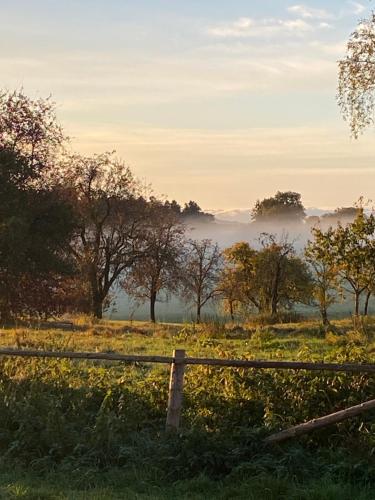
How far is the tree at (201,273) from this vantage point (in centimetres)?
5891

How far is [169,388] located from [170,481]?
1.69 meters

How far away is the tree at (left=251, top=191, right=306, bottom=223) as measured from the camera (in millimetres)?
140375


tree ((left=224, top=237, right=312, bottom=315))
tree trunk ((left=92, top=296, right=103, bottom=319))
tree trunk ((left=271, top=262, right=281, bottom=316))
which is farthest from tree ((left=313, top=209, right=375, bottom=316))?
tree trunk ((left=92, top=296, right=103, bottom=319))

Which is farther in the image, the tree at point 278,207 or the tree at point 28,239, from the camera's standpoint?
the tree at point 278,207

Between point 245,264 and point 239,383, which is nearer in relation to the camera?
point 239,383

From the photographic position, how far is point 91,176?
47906mm

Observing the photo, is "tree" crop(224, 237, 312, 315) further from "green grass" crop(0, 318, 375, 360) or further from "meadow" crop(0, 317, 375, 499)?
"meadow" crop(0, 317, 375, 499)

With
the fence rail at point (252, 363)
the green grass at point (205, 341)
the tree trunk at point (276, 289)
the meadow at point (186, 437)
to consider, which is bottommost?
the meadow at point (186, 437)

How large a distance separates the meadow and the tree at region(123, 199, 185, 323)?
3845 cm

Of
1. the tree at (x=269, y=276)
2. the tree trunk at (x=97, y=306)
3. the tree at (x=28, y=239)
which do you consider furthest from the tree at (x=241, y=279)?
the tree at (x=28, y=239)

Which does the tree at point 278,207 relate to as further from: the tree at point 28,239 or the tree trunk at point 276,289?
the tree at point 28,239

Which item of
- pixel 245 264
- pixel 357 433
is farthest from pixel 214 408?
pixel 245 264

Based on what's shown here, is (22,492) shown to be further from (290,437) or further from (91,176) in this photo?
(91,176)

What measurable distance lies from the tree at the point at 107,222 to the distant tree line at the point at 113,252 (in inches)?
3.0
